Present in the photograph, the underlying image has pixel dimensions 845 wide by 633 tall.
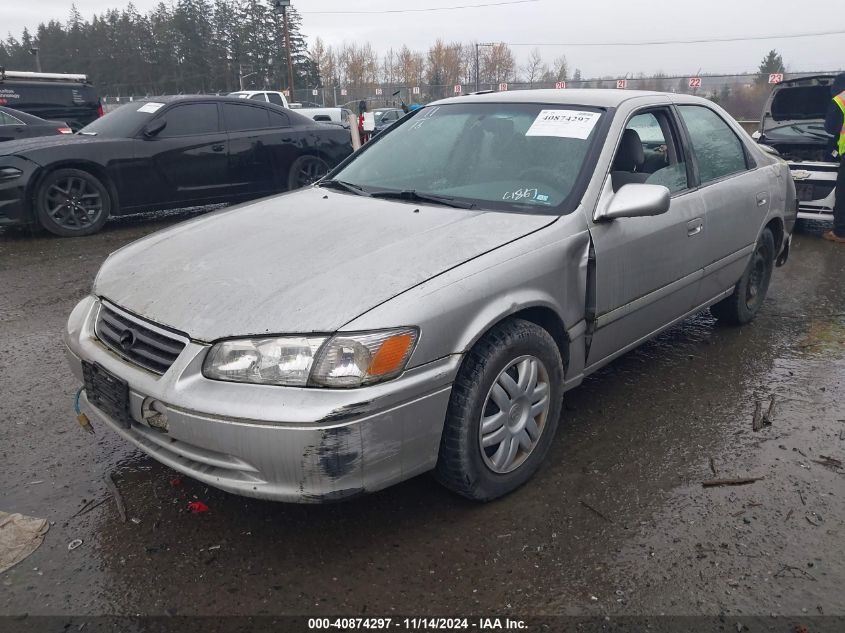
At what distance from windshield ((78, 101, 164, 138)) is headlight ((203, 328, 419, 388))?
6.35 metres

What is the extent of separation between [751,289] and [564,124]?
2.28 metres

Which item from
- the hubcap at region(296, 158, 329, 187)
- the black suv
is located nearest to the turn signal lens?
the hubcap at region(296, 158, 329, 187)

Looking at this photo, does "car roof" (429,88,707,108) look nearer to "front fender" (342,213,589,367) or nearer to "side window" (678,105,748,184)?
"side window" (678,105,748,184)

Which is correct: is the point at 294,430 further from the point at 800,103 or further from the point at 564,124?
the point at 800,103

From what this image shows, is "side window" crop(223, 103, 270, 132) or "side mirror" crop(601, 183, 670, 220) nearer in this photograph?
"side mirror" crop(601, 183, 670, 220)

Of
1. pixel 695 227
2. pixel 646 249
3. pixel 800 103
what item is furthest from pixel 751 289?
pixel 800 103

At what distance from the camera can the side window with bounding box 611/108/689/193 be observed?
323 cm

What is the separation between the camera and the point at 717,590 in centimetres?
212

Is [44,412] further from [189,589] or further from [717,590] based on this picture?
[717,590]

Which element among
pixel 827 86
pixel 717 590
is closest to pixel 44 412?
pixel 717 590

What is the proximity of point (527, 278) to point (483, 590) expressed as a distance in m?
1.14

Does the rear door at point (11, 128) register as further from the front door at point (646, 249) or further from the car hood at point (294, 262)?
the front door at point (646, 249)

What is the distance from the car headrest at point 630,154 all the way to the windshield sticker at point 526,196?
464 millimetres

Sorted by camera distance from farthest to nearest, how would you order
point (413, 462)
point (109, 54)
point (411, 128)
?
point (109, 54) < point (411, 128) < point (413, 462)
